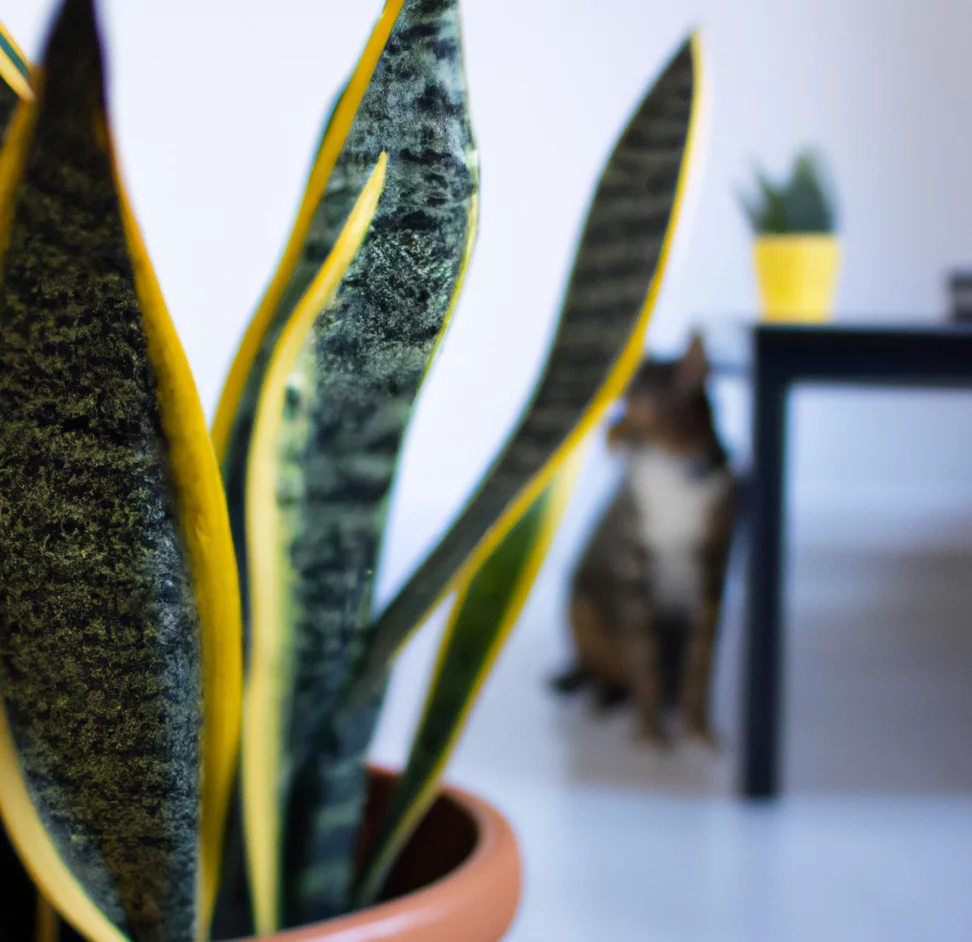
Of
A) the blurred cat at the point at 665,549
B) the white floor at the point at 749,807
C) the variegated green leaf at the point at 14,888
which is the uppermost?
the variegated green leaf at the point at 14,888

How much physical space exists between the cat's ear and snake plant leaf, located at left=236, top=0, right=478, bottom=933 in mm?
630

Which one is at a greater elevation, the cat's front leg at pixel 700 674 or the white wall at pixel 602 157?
the white wall at pixel 602 157

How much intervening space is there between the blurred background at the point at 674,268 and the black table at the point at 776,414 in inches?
2.2

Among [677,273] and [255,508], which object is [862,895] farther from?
[677,273]

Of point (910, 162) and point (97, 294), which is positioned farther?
point (910, 162)

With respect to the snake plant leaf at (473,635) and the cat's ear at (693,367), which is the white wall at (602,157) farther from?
the snake plant leaf at (473,635)

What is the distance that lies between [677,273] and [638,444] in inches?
25.2

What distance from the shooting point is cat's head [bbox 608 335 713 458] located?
0.91 metres

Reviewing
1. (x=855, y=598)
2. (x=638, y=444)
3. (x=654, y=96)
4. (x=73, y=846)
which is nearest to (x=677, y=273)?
(x=855, y=598)

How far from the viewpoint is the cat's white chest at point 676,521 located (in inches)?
35.0

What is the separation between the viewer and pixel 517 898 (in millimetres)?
291

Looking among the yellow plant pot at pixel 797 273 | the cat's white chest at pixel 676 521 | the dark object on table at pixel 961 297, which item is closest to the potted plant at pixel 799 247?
the yellow plant pot at pixel 797 273

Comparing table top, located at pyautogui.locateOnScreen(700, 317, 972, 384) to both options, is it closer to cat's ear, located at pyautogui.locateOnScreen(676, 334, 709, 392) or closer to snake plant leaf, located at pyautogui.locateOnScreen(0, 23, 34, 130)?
cat's ear, located at pyautogui.locateOnScreen(676, 334, 709, 392)

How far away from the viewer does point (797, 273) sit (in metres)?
1.05
